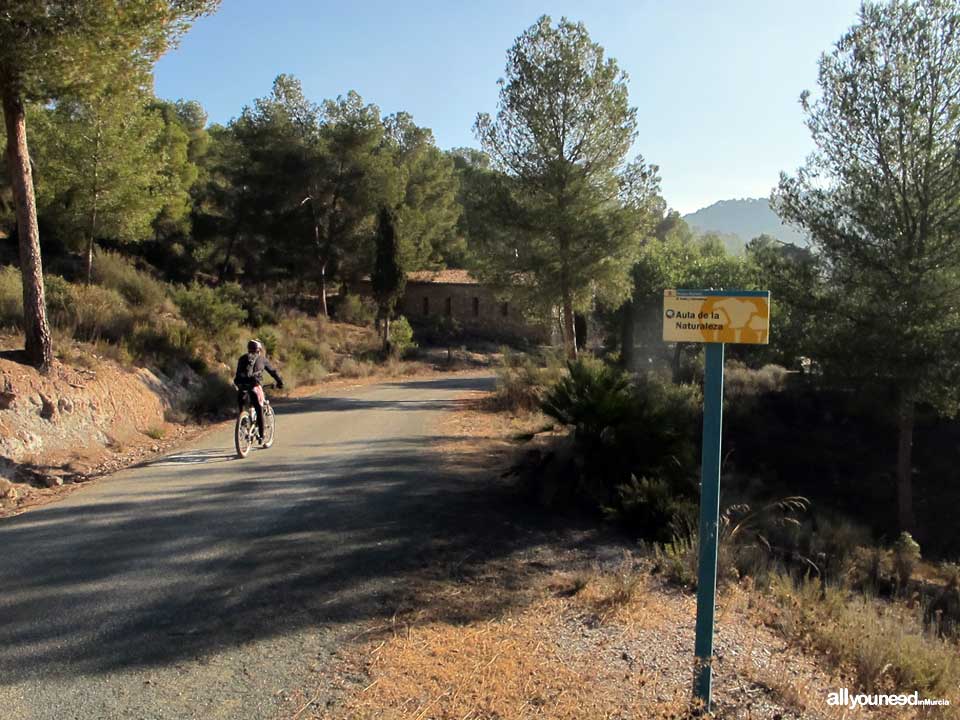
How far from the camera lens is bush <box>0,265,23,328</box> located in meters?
14.2

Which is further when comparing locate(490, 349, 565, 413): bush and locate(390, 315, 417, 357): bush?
locate(390, 315, 417, 357): bush

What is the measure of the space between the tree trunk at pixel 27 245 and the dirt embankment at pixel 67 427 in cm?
42

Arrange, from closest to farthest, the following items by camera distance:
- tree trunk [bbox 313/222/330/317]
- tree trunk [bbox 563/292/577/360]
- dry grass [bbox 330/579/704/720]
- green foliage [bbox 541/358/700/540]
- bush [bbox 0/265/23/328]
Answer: dry grass [bbox 330/579/704/720] < green foliage [bbox 541/358/700/540] < bush [bbox 0/265/23/328] < tree trunk [bbox 563/292/577/360] < tree trunk [bbox 313/222/330/317]

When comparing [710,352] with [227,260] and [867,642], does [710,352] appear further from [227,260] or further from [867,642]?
[227,260]

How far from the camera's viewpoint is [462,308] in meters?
51.6

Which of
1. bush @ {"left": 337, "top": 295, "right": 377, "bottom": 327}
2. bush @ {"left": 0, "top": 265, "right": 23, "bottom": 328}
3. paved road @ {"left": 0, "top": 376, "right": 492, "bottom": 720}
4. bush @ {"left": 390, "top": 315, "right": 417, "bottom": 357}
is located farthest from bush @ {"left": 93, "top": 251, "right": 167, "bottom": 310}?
bush @ {"left": 337, "top": 295, "right": 377, "bottom": 327}

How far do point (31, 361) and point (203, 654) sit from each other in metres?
8.77

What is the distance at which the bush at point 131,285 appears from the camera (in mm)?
20781

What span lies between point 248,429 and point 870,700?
8973 millimetres

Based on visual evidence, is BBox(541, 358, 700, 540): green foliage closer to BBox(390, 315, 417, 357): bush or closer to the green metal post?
the green metal post

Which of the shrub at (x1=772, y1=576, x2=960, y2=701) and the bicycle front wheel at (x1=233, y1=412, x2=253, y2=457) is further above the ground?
the bicycle front wheel at (x1=233, y1=412, x2=253, y2=457)

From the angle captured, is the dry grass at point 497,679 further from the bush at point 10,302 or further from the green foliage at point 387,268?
the green foliage at point 387,268

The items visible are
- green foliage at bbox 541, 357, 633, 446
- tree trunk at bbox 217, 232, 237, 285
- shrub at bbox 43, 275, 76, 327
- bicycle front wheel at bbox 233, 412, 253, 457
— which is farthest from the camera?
tree trunk at bbox 217, 232, 237, 285

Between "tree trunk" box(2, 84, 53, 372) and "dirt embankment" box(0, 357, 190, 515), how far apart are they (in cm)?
42
